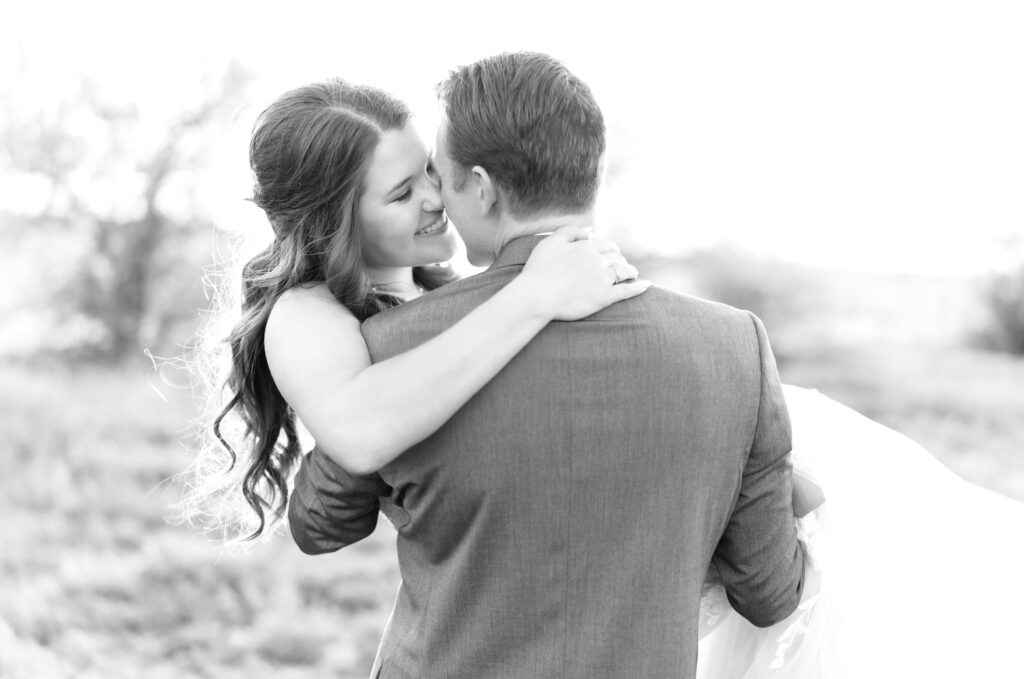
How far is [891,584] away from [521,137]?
1087 mm

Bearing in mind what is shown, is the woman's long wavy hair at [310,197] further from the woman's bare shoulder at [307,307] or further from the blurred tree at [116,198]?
the blurred tree at [116,198]

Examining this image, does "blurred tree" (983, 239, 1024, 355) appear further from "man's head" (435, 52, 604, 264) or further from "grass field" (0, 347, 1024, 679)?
"man's head" (435, 52, 604, 264)

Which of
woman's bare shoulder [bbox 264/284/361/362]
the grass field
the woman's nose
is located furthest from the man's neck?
the grass field

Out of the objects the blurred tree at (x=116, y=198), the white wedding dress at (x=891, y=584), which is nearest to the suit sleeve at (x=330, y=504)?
the white wedding dress at (x=891, y=584)

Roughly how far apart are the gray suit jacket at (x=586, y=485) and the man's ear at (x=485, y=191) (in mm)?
77

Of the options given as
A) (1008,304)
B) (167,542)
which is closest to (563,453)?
(167,542)

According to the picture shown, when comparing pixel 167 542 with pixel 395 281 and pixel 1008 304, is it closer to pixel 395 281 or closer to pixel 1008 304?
pixel 395 281

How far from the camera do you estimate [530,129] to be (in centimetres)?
144

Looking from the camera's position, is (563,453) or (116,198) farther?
(116,198)

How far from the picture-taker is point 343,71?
6.66 ft

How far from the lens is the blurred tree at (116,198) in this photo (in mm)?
7664

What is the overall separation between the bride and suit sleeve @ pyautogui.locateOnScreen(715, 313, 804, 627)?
7 cm

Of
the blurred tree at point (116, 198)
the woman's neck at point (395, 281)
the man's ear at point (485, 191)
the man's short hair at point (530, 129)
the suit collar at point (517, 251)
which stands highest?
the man's short hair at point (530, 129)

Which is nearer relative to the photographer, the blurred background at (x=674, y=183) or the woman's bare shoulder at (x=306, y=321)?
the woman's bare shoulder at (x=306, y=321)
